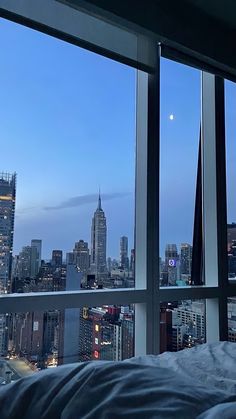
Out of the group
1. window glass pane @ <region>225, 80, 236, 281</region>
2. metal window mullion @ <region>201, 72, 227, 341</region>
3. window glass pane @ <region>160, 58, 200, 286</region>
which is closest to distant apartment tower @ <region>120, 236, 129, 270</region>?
window glass pane @ <region>160, 58, 200, 286</region>

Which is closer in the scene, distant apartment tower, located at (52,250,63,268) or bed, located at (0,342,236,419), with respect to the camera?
bed, located at (0,342,236,419)

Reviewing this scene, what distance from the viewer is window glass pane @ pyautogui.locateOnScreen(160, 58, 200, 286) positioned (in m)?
2.69

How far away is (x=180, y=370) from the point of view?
4.24 feet

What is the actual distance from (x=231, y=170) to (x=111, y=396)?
2.64m

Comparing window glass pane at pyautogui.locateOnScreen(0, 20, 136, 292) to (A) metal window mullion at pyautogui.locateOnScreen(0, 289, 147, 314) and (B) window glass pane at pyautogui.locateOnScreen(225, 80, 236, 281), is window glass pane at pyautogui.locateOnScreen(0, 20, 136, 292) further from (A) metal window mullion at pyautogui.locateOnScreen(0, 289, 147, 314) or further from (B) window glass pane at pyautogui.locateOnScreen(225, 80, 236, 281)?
(B) window glass pane at pyautogui.locateOnScreen(225, 80, 236, 281)

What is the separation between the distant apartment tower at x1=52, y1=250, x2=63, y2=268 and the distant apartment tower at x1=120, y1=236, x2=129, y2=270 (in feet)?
1.44

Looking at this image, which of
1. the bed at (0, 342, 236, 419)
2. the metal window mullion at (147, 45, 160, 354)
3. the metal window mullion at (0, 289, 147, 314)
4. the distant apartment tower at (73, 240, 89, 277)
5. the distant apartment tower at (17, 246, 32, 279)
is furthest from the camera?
the metal window mullion at (147, 45, 160, 354)

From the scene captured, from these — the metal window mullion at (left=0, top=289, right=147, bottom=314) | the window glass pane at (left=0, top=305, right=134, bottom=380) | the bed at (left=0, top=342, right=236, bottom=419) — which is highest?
the metal window mullion at (left=0, top=289, right=147, bottom=314)

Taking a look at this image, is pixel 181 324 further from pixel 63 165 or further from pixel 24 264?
pixel 63 165

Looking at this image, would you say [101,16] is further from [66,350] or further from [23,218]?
[66,350]

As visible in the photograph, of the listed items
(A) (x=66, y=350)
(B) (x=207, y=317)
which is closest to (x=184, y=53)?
(B) (x=207, y=317)

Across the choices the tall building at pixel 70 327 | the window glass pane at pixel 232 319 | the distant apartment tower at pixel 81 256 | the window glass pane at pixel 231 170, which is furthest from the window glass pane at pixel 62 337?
the window glass pane at pixel 231 170

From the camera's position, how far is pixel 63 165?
232 centimetres

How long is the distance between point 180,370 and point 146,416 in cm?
54
